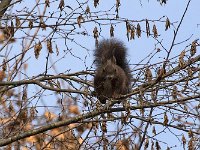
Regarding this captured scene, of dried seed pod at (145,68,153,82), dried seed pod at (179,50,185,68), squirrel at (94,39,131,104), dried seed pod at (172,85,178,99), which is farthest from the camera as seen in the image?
squirrel at (94,39,131,104)

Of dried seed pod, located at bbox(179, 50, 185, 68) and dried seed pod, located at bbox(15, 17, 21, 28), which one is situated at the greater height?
dried seed pod, located at bbox(15, 17, 21, 28)

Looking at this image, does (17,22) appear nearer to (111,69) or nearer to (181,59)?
(181,59)

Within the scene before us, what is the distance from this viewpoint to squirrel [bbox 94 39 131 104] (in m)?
7.70

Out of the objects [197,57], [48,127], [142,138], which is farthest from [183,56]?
[48,127]

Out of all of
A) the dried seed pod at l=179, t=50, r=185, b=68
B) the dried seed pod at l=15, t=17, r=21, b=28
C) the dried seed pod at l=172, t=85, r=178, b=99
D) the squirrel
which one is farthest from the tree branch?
the dried seed pod at l=179, t=50, r=185, b=68

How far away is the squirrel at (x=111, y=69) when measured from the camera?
7.70 metres

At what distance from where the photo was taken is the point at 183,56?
17.3 feet

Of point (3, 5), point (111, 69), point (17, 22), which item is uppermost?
point (3, 5)

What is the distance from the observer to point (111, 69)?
→ 8.05 meters

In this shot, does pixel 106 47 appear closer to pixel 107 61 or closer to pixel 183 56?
pixel 107 61

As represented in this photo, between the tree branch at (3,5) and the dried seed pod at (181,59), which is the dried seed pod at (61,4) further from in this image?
the dried seed pod at (181,59)

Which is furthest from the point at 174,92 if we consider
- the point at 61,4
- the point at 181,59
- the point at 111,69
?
the point at 111,69

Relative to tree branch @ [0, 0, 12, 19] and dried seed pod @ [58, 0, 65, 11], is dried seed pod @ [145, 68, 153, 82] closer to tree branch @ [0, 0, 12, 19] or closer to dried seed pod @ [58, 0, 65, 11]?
dried seed pod @ [58, 0, 65, 11]

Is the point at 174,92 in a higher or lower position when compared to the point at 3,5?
lower
